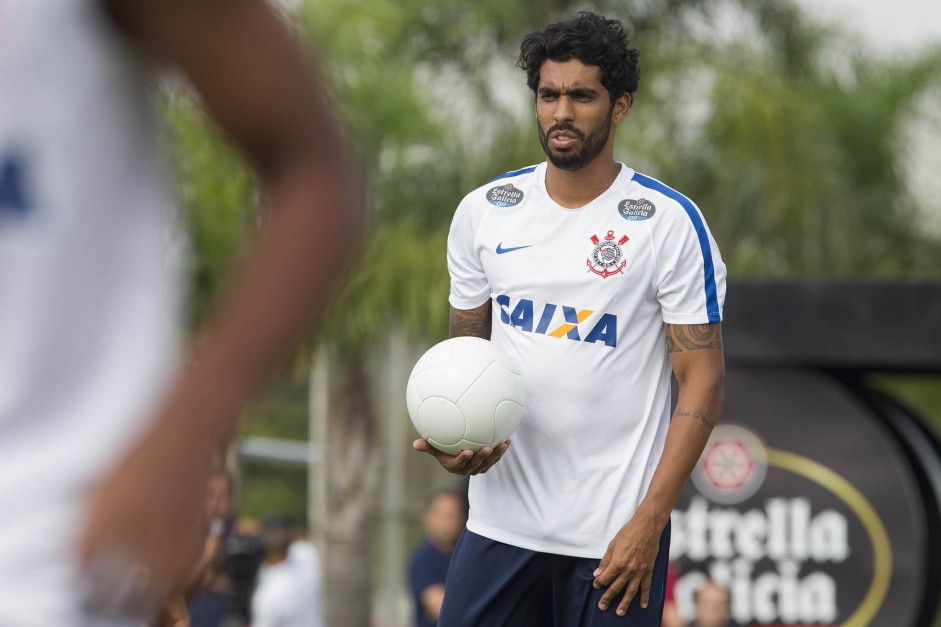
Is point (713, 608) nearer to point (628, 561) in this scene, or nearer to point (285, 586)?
point (285, 586)

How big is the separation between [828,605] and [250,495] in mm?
13751

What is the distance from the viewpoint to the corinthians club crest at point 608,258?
4.41m

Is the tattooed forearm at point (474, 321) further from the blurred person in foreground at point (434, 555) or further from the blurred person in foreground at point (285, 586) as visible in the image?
the blurred person in foreground at point (285, 586)

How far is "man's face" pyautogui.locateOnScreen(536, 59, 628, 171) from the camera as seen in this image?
173 inches

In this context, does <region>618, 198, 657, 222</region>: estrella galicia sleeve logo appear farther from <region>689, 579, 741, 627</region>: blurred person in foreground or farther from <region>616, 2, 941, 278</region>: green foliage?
<region>616, 2, 941, 278</region>: green foliage

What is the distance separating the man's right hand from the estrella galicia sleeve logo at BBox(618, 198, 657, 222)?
0.72 metres

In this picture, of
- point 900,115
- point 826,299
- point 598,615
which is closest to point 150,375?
point 598,615

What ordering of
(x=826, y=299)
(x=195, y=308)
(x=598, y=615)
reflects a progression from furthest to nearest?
(x=195, y=308)
(x=826, y=299)
(x=598, y=615)

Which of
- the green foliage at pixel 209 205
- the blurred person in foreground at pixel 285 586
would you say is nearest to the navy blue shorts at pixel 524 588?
the blurred person in foreground at pixel 285 586

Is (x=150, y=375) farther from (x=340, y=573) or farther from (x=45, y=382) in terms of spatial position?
(x=340, y=573)

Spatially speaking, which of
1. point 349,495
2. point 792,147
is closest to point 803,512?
point 792,147

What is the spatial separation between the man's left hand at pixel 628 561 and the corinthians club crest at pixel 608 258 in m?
0.69

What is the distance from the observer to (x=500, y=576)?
4492 millimetres

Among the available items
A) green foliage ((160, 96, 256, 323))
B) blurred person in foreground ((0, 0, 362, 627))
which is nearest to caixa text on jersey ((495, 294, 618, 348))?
blurred person in foreground ((0, 0, 362, 627))
